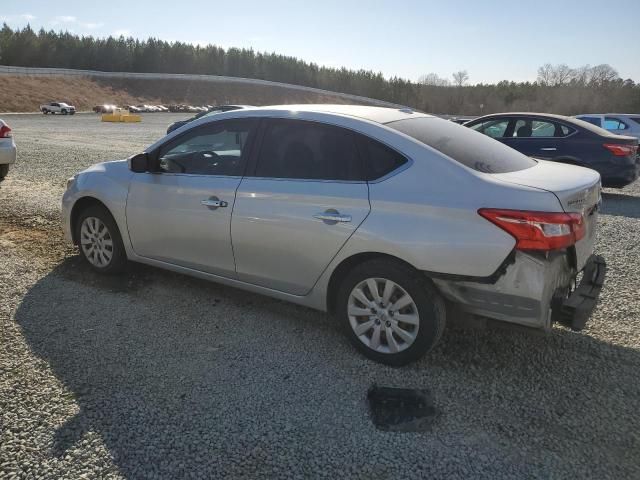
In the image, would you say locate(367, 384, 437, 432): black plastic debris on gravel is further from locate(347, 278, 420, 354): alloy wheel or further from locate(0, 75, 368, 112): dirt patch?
locate(0, 75, 368, 112): dirt patch

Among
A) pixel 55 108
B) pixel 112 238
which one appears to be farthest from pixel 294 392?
pixel 55 108

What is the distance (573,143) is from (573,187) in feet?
23.7

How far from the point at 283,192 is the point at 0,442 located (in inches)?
84.5

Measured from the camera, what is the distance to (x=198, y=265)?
13.6ft

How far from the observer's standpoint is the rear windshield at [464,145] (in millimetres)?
3297

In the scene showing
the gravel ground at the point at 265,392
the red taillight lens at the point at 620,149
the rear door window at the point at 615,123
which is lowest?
the gravel ground at the point at 265,392

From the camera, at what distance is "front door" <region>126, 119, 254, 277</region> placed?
12.8ft

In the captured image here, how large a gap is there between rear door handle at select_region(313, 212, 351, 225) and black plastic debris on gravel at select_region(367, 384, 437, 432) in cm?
105

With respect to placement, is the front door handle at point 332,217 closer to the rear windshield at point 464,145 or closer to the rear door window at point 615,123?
the rear windshield at point 464,145

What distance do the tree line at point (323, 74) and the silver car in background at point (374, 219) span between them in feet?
204

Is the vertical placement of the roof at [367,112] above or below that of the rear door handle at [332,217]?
above

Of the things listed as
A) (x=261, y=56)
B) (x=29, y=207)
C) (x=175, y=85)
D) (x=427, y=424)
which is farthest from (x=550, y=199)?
(x=261, y=56)

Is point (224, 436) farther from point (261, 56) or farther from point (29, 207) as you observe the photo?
point (261, 56)

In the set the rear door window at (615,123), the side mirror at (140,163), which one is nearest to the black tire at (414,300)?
the side mirror at (140,163)
